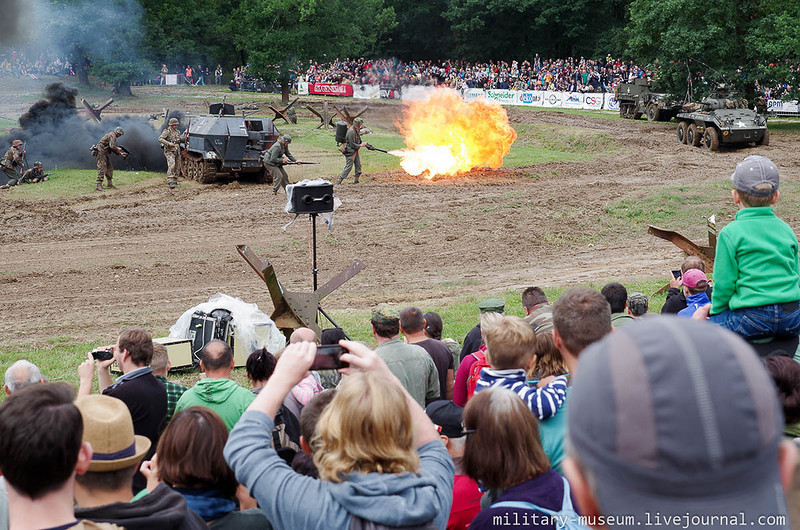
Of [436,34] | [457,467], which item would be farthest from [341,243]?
[436,34]

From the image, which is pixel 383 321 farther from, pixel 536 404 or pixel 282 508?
pixel 282 508

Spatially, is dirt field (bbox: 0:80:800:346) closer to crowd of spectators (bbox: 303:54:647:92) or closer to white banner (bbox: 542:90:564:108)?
white banner (bbox: 542:90:564:108)

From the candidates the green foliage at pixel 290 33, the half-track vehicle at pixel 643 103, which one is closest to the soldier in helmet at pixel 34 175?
the green foliage at pixel 290 33

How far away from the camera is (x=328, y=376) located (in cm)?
629

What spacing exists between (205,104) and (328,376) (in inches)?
1647

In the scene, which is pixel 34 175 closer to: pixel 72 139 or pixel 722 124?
pixel 72 139

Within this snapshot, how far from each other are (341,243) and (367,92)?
36.8 metres

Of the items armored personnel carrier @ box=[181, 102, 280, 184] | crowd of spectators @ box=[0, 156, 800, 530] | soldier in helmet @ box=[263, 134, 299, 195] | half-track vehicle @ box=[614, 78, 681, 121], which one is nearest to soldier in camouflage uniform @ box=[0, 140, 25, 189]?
armored personnel carrier @ box=[181, 102, 280, 184]

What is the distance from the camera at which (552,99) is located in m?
44.9

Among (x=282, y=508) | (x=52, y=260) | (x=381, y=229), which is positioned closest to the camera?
(x=282, y=508)

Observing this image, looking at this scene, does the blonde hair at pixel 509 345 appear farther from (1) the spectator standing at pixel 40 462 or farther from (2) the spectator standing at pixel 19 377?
(2) the spectator standing at pixel 19 377

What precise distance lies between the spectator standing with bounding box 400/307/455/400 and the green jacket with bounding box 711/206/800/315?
228cm

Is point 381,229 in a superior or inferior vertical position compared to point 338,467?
inferior

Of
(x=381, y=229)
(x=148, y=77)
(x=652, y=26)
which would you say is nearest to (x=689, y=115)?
(x=652, y=26)
